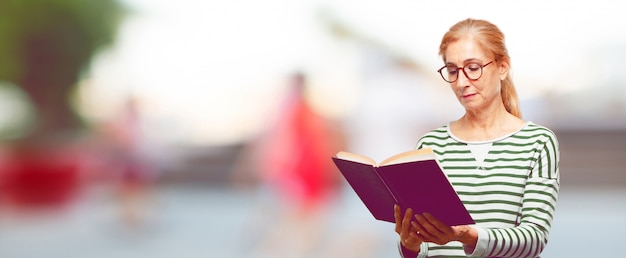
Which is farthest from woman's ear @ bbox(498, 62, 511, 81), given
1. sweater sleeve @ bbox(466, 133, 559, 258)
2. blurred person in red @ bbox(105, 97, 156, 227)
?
blurred person in red @ bbox(105, 97, 156, 227)

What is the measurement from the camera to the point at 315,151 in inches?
Result: 259

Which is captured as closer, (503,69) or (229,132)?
(503,69)

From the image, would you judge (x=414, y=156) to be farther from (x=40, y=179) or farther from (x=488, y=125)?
(x=40, y=179)

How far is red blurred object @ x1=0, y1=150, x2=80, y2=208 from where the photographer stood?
44.9 feet

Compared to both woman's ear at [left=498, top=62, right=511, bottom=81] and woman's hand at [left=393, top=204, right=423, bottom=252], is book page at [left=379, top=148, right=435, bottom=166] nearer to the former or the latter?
woman's hand at [left=393, top=204, right=423, bottom=252]

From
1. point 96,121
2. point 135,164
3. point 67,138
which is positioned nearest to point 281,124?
point 135,164

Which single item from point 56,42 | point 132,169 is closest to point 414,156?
point 132,169

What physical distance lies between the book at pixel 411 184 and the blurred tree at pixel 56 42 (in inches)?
721

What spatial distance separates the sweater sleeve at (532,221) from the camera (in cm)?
167

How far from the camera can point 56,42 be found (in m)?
20.6

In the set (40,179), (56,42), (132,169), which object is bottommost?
(132,169)

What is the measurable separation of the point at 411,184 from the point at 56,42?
19.7 meters

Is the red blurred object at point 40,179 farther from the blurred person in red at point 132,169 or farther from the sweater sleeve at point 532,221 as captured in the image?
the sweater sleeve at point 532,221

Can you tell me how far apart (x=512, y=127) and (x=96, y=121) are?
18362 millimetres
